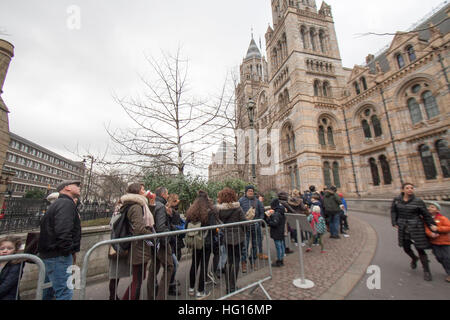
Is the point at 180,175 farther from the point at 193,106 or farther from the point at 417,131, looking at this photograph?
the point at 417,131

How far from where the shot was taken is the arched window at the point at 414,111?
16.1 m

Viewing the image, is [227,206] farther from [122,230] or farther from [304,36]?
[304,36]

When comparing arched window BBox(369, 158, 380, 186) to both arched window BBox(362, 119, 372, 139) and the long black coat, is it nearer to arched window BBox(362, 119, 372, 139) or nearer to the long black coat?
arched window BBox(362, 119, 372, 139)

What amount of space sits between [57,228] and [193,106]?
685cm

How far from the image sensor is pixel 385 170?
59.3ft

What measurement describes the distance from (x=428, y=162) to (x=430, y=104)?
4.93 metres

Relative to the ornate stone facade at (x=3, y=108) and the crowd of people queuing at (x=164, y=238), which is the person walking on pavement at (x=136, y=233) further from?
the ornate stone facade at (x=3, y=108)

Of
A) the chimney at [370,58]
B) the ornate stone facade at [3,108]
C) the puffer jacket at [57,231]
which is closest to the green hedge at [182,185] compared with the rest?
the puffer jacket at [57,231]

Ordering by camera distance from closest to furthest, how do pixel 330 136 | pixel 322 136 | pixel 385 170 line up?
pixel 385 170 → pixel 322 136 → pixel 330 136

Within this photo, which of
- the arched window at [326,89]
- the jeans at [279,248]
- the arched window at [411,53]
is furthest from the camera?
the arched window at [326,89]

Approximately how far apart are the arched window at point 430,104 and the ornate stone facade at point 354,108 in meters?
0.07

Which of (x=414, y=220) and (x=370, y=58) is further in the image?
(x=370, y=58)

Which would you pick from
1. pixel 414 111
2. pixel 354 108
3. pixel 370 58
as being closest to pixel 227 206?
pixel 414 111

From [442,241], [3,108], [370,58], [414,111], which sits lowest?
[442,241]
